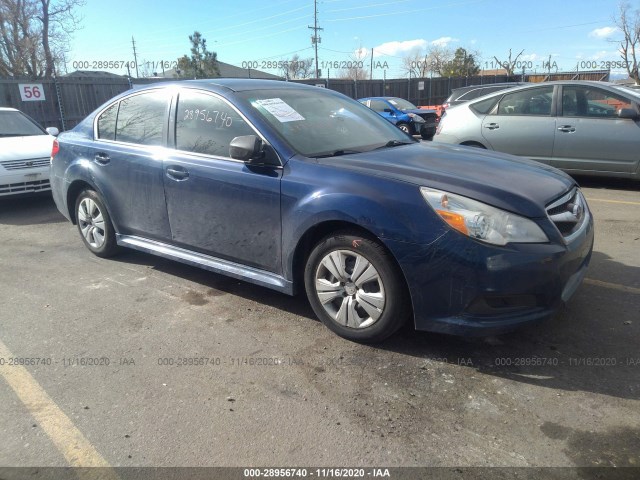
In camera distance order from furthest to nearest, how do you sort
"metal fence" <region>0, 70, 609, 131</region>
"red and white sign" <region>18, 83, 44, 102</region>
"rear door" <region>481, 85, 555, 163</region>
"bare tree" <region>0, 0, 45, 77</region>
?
"bare tree" <region>0, 0, 45, 77</region>, "metal fence" <region>0, 70, 609, 131</region>, "red and white sign" <region>18, 83, 44, 102</region>, "rear door" <region>481, 85, 555, 163</region>

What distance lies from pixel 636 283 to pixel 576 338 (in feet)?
3.92

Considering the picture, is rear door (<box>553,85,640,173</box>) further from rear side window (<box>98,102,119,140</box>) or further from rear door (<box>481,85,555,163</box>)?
rear side window (<box>98,102,119,140</box>)

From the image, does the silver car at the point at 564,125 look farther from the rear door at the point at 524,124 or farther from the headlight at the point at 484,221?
the headlight at the point at 484,221

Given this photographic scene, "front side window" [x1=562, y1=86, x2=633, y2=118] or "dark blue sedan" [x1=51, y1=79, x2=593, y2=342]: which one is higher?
"front side window" [x1=562, y1=86, x2=633, y2=118]

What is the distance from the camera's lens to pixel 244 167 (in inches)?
138

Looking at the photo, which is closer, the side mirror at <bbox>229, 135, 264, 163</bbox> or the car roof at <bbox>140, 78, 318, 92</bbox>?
the side mirror at <bbox>229, 135, 264, 163</bbox>

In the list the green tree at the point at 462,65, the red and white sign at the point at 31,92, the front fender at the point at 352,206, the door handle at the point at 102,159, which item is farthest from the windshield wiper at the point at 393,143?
the green tree at the point at 462,65

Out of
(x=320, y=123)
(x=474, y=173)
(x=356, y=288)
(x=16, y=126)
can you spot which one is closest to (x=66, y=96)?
(x=16, y=126)

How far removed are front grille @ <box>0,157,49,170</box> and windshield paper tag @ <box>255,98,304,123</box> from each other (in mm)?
5170

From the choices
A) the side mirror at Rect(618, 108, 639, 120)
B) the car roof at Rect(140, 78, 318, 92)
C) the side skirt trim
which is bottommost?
the side skirt trim

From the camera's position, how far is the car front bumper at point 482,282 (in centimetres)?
268

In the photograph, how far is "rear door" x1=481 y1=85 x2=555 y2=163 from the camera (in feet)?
24.8

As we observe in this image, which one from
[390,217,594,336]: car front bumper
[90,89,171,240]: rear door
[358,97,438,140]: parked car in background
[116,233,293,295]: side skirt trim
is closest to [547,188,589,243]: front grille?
[390,217,594,336]: car front bumper

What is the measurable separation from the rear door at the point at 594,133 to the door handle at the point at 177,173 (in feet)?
19.5
